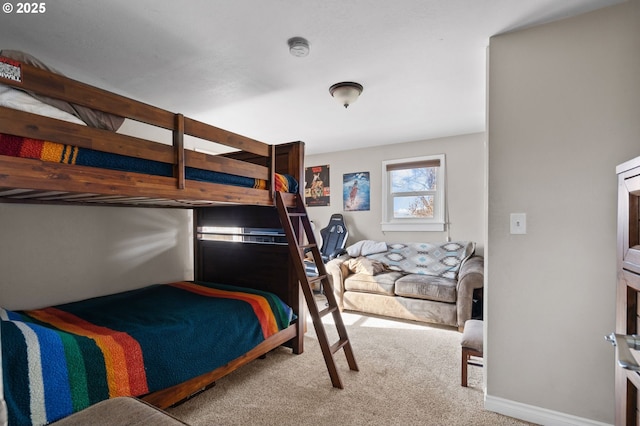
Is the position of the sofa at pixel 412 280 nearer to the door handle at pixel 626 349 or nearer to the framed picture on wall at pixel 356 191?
the framed picture on wall at pixel 356 191

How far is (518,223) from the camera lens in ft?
6.00

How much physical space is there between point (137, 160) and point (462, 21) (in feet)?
6.46

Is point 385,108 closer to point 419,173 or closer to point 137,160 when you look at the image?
point 419,173

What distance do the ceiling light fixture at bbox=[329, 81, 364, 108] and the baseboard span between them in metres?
2.38

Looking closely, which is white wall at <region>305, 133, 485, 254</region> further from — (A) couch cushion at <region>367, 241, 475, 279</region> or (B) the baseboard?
(B) the baseboard

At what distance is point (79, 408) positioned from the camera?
4.50 feet

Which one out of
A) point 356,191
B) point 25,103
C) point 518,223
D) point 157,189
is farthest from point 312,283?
point 356,191

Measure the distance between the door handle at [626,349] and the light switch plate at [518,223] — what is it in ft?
3.33

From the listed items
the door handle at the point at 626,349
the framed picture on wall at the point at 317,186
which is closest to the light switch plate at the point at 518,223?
the door handle at the point at 626,349

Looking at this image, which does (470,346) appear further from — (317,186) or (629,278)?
(317,186)

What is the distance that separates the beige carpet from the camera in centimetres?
180

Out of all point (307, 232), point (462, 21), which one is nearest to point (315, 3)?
point (462, 21)

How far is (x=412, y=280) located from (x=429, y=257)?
60cm

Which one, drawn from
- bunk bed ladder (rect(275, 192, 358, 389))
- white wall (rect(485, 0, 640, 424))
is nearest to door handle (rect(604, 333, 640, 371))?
white wall (rect(485, 0, 640, 424))
